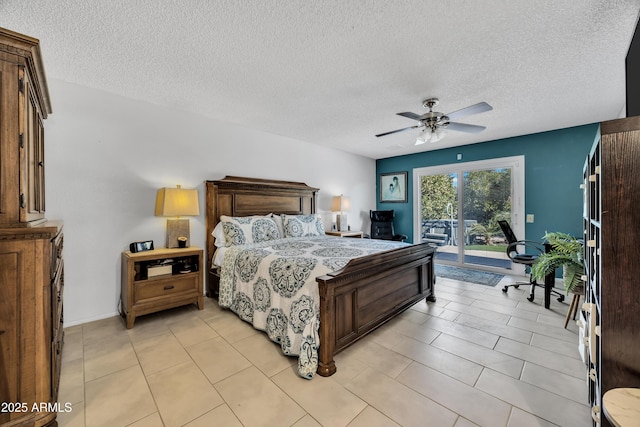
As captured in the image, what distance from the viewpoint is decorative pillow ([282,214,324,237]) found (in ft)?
12.6

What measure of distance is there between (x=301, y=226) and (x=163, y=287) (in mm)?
1911

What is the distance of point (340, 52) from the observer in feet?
6.90

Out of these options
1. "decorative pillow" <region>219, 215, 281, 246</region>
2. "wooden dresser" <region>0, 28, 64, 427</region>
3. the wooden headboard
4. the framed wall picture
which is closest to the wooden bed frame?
the wooden headboard

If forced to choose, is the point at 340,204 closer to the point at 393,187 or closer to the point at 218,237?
the point at 393,187

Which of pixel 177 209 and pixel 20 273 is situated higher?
pixel 177 209

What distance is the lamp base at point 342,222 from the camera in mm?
5297

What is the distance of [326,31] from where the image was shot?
1.86 metres

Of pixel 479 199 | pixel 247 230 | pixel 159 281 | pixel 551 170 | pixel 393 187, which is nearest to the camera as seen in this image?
pixel 159 281

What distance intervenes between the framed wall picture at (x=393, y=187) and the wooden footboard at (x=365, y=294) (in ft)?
10.1

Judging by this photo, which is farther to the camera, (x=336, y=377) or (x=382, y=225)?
(x=382, y=225)

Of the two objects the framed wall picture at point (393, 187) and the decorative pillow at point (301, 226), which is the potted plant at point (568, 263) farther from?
the framed wall picture at point (393, 187)

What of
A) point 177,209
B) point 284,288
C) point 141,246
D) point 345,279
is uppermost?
point 177,209

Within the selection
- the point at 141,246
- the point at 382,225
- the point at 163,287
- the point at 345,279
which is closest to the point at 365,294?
the point at 345,279

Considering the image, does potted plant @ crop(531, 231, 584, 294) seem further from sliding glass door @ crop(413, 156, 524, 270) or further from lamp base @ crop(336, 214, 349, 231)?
lamp base @ crop(336, 214, 349, 231)
